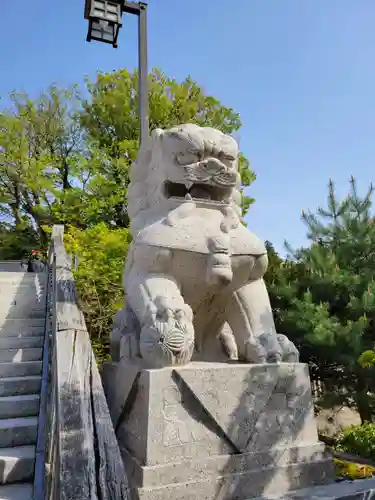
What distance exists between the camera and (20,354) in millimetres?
4625

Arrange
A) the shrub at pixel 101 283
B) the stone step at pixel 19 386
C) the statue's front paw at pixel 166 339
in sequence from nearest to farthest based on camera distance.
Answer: the statue's front paw at pixel 166 339
the stone step at pixel 19 386
the shrub at pixel 101 283

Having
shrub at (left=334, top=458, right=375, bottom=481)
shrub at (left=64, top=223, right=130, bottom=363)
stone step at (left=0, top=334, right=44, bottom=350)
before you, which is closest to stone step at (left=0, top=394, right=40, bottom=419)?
stone step at (left=0, top=334, right=44, bottom=350)

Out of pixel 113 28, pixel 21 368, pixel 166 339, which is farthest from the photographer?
pixel 113 28

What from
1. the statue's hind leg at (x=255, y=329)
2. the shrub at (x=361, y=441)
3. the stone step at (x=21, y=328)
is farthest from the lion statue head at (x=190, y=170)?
the shrub at (x=361, y=441)

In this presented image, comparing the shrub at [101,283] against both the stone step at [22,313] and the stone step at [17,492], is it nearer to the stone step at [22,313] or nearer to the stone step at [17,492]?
the stone step at [22,313]

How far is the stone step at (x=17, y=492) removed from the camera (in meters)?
2.40

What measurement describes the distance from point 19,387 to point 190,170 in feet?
8.22

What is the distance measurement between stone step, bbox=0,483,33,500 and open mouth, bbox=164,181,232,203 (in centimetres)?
206

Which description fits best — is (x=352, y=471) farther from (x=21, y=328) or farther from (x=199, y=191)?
(x=21, y=328)

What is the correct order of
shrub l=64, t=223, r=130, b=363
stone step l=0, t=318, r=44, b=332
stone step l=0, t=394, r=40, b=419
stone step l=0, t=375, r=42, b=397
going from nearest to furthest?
stone step l=0, t=394, r=40, b=419 < stone step l=0, t=375, r=42, b=397 < stone step l=0, t=318, r=44, b=332 < shrub l=64, t=223, r=130, b=363

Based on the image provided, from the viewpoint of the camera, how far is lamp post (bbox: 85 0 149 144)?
21.1ft

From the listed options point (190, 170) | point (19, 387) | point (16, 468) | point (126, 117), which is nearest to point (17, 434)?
point (16, 468)

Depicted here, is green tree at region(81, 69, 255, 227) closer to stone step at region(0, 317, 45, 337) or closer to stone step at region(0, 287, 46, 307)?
stone step at region(0, 287, 46, 307)

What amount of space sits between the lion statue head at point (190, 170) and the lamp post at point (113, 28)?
344cm
